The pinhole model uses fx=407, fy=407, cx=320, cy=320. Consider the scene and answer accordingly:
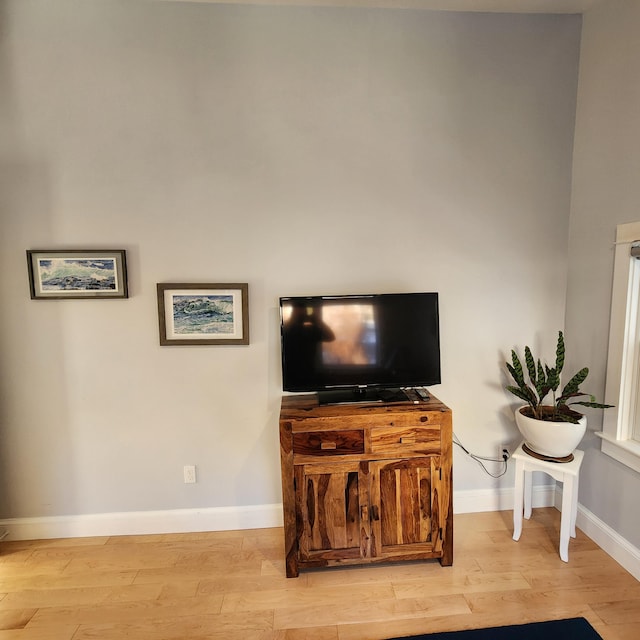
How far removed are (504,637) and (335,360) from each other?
4.64 ft

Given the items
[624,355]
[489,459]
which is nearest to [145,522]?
[489,459]

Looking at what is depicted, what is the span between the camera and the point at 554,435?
2.13m

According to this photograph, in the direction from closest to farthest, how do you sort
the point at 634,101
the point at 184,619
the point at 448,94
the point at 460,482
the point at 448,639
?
the point at 448,639
the point at 184,619
the point at 634,101
the point at 448,94
the point at 460,482

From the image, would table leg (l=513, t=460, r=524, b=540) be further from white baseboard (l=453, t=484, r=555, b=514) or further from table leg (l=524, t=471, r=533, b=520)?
white baseboard (l=453, t=484, r=555, b=514)

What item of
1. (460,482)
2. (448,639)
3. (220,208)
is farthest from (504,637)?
(220,208)

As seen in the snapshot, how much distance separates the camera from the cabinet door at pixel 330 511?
6.75ft

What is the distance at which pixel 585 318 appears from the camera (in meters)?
2.41

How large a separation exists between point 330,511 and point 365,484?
0.22 m

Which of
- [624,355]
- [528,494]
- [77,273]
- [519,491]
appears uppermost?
[77,273]

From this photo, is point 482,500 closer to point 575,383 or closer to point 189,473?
point 575,383

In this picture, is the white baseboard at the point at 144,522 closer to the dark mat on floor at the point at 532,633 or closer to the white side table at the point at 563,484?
the dark mat on floor at the point at 532,633

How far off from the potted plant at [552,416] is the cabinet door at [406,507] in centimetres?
59

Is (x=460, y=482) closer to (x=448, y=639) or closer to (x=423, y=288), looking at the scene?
(x=448, y=639)

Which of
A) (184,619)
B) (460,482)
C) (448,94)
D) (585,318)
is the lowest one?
(184,619)
